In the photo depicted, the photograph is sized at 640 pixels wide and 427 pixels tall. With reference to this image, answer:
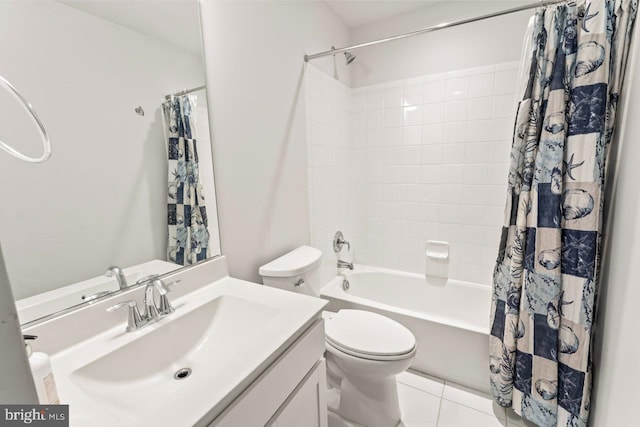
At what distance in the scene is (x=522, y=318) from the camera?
1.30 meters

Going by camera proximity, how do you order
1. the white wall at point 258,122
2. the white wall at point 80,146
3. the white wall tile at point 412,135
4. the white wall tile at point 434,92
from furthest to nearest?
the white wall tile at point 412,135
the white wall tile at point 434,92
the white wall at point 258,122
the white wall at point 80,146

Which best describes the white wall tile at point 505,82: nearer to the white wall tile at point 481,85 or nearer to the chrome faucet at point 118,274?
the white wall tile at point 481,85

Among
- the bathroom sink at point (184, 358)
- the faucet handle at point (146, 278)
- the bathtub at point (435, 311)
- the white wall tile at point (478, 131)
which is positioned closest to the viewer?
the bathroom sink at point (184, 358)

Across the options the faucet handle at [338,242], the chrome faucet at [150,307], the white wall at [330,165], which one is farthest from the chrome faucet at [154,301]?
the faucet handle at [338,242]

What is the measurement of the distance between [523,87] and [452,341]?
1361 millimetres

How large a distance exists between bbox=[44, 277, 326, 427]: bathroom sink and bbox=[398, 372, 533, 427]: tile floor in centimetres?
103

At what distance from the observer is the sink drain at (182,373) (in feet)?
2.66

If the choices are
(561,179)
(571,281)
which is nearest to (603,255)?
(571,281)

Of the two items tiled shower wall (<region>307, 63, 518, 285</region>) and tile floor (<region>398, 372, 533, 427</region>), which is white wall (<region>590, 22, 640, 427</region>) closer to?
tile floor (<region>398, 372, 533, 427</region>)

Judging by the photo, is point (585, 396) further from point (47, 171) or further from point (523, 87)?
point (47, 171)

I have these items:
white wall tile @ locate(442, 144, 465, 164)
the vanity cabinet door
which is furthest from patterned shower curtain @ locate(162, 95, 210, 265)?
white wall tile @ locate(442, 144, 465, 164)

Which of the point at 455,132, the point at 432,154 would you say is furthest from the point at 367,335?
the point at 455,132

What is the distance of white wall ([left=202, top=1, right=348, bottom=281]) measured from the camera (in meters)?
1.20

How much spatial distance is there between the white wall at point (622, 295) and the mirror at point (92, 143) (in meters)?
1.55
